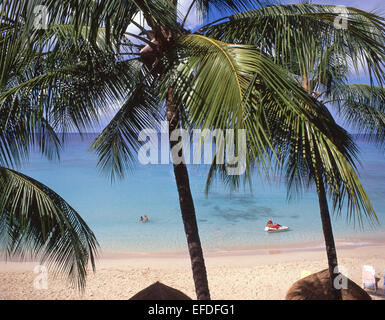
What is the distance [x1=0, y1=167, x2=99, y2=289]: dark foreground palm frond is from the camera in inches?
96.2

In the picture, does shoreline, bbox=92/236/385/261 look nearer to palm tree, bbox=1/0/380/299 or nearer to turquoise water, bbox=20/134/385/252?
turquoise water, bbox=20/134/385/252

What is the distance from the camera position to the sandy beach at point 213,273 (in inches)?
263

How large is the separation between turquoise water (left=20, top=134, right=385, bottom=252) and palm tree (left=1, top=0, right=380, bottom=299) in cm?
292

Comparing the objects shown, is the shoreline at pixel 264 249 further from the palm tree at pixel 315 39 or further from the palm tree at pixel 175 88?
the palm tree at pixel 315 39

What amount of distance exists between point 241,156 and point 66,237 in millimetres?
1867

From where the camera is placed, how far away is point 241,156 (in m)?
1.72

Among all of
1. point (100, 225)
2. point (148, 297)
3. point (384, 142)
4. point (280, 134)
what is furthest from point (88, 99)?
point (100, 225)

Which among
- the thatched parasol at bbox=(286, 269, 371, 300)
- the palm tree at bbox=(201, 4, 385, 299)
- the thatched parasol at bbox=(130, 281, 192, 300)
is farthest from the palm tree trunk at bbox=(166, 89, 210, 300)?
the thatched parasol at bbox=(286, 269, 371, 300)

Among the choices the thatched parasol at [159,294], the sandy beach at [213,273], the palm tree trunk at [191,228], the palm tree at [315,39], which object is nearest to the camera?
the palm tree at [315,39]

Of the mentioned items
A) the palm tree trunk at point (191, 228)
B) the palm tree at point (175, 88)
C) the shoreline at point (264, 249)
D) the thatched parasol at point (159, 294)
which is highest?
the palm tree at point (175, 88)

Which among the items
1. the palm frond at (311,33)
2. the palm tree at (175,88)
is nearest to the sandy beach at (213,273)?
the palm tree at (175,88)

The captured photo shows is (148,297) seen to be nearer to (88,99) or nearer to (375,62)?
(88,99)

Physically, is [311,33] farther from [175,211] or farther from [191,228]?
[175,211]

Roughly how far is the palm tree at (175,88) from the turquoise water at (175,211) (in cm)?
292
